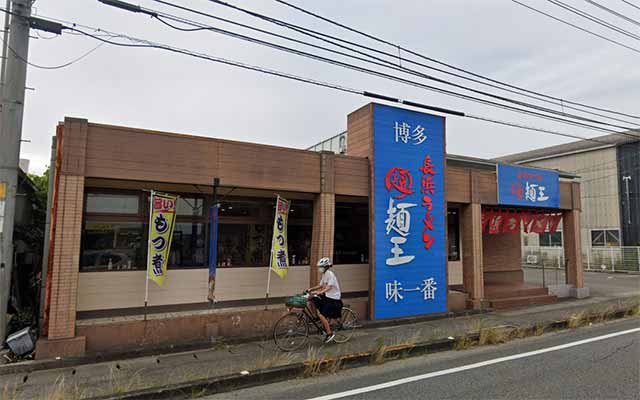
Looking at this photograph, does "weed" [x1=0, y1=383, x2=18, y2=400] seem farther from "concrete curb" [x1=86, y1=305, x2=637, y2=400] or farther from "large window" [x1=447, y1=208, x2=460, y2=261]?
"large window" [x1=447, y1=208, x2=460, y2=261]

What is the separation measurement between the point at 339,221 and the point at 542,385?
778 centimetres

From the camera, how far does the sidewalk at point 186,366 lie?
6.10 metres

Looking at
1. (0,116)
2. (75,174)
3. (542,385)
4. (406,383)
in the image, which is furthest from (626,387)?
(0,116)

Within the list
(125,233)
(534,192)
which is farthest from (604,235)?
(125,233)

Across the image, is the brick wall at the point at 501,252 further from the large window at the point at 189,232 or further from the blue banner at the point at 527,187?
the large window at the point at 189,232

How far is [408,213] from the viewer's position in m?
11.7

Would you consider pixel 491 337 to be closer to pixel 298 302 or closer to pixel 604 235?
pixel 298 302

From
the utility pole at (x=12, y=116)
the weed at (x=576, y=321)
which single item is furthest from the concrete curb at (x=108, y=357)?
the weed at (x=576, y=321)

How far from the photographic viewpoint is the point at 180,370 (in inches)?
275

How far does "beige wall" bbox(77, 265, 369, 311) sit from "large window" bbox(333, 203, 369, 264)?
0.56 m

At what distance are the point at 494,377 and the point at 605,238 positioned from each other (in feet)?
95.2

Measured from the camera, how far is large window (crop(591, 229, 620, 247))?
92.4 feet

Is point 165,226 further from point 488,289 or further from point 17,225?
point 488,289

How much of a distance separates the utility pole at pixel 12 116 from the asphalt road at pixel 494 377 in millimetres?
5520
